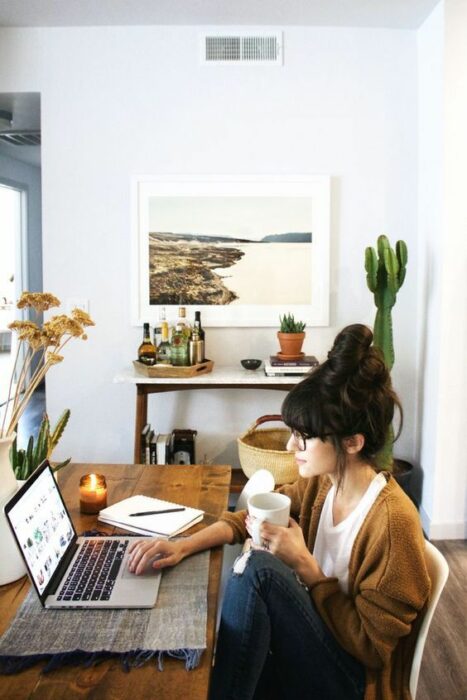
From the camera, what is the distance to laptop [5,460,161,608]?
113cm

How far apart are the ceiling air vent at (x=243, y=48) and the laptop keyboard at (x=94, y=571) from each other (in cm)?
274

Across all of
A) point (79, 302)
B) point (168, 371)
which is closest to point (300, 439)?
point (168, 371)

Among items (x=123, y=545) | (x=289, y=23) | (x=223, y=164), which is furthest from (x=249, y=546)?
(x=289, y=23)

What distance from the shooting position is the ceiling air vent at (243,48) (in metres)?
3.30

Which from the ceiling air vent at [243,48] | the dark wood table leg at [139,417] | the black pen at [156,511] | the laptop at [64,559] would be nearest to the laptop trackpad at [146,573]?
Answer: the laptop at [64,559]

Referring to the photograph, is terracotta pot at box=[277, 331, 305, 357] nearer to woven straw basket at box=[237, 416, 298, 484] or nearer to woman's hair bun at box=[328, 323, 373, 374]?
woven straw basket at box=[237, 416, 298, 484]

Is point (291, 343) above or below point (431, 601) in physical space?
above

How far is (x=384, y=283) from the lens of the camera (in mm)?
3133

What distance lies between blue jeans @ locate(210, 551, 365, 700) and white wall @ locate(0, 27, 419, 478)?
2314 mm

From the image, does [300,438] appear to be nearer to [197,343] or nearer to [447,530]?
[197,343]

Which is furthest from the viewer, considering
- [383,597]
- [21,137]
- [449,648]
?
[21,137]

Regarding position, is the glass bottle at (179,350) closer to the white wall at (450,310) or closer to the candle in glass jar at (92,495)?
the white wall at (450,310)

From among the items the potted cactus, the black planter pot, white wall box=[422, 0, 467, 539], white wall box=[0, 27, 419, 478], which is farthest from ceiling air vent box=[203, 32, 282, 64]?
the black planter pot

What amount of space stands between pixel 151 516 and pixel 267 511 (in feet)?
1.35
